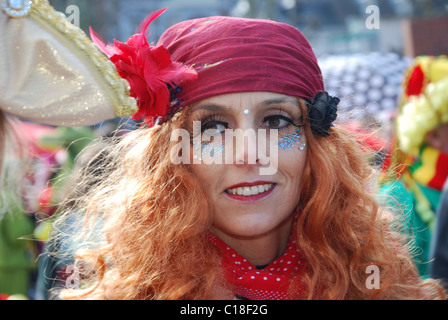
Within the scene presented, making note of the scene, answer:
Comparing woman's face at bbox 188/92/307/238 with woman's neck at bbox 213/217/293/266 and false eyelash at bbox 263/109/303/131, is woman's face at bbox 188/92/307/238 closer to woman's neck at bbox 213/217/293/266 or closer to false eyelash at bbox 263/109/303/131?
false eyelash at bbox 263/109/303/131

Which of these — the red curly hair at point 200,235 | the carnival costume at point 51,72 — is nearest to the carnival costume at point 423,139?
the red curly hair at point 200,235

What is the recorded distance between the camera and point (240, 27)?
1.77 meters

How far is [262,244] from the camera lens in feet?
6.19

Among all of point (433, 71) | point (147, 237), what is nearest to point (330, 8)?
point (433, 71)

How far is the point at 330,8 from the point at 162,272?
2004 centimetres

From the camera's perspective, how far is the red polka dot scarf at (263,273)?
1.72 meters

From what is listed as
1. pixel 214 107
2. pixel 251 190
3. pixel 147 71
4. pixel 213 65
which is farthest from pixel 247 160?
pixel 147 71

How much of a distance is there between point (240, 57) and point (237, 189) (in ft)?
1.45

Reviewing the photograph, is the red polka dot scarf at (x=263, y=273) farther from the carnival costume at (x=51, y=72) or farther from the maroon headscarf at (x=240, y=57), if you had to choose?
the carnival costume at (x=51, y=72)

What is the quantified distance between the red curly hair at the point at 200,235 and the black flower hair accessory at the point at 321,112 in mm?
31

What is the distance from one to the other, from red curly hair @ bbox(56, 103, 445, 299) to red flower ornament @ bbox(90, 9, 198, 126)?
11 cm

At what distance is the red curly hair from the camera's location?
1.73m

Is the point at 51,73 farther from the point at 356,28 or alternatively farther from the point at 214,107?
the point at 356,28
